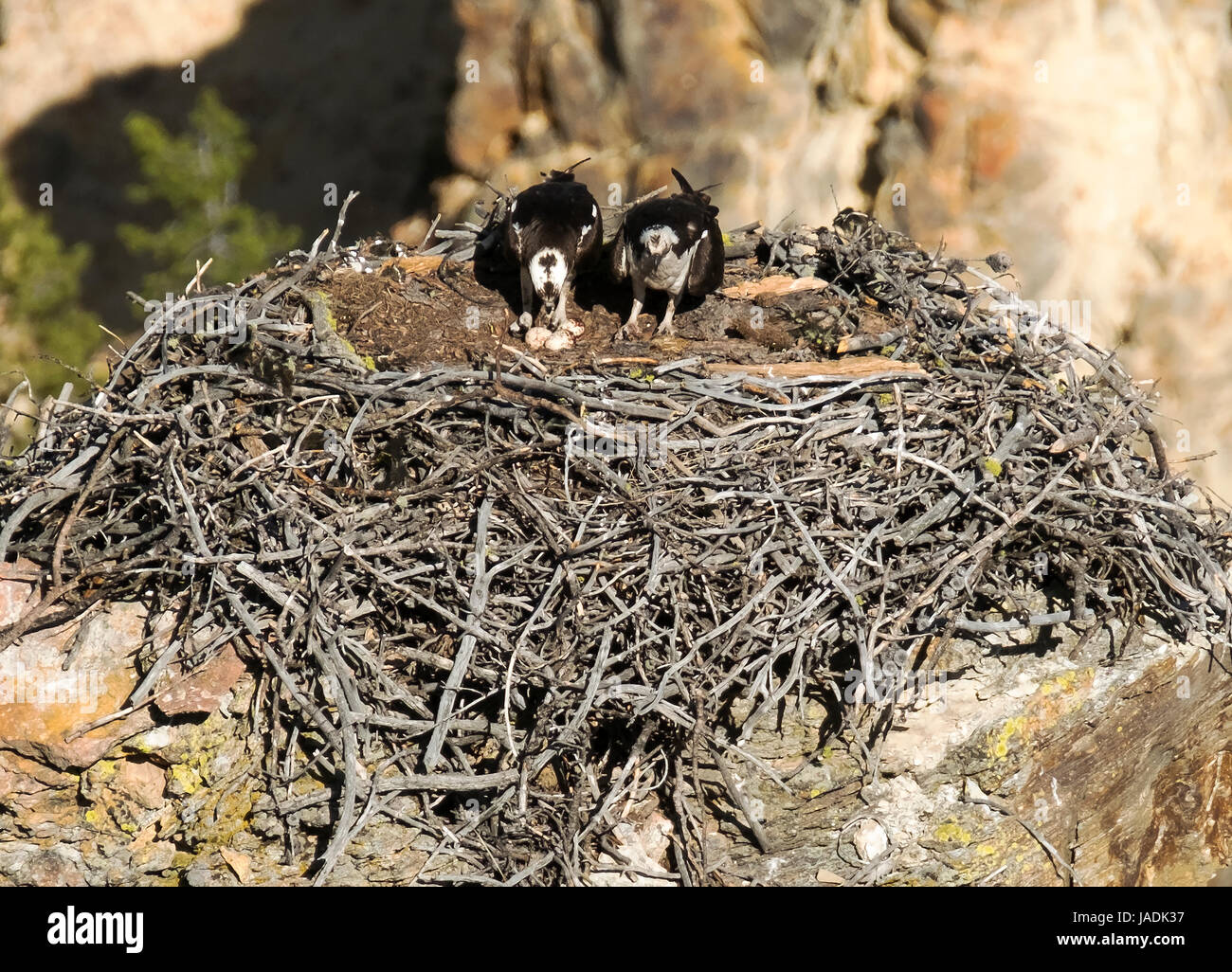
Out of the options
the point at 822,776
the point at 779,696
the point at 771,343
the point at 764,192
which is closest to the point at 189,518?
the point at 779,696

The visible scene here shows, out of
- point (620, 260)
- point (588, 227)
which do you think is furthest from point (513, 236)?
point (620, 260)

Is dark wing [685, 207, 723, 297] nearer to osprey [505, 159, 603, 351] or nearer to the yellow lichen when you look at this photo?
osprey [505, 159, 603, 351]

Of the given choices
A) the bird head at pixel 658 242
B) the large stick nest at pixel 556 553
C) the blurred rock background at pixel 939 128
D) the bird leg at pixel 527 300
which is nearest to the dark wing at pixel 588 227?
the bird leg at pixel 527 300

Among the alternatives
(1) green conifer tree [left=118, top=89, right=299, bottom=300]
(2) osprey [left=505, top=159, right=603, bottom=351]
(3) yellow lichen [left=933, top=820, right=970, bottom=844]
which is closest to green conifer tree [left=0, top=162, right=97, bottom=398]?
(1) green conifer tree [left=118, top=89, right=299, bottom=300]

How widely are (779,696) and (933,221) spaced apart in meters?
7.38

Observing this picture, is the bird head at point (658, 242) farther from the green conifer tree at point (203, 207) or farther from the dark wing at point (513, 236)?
the green conifer tree at point (203, 207)

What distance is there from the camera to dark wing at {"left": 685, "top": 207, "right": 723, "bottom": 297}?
541 centimetres

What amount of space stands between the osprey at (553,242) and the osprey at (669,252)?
0.22 meters

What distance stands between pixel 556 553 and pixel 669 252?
2.07 meters

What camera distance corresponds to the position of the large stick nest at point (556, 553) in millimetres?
3742

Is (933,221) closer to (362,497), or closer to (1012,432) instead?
(1012,432)

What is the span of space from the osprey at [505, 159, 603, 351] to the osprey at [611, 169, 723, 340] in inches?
8.6

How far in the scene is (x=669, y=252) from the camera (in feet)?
17.4

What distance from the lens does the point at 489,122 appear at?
11836mm
